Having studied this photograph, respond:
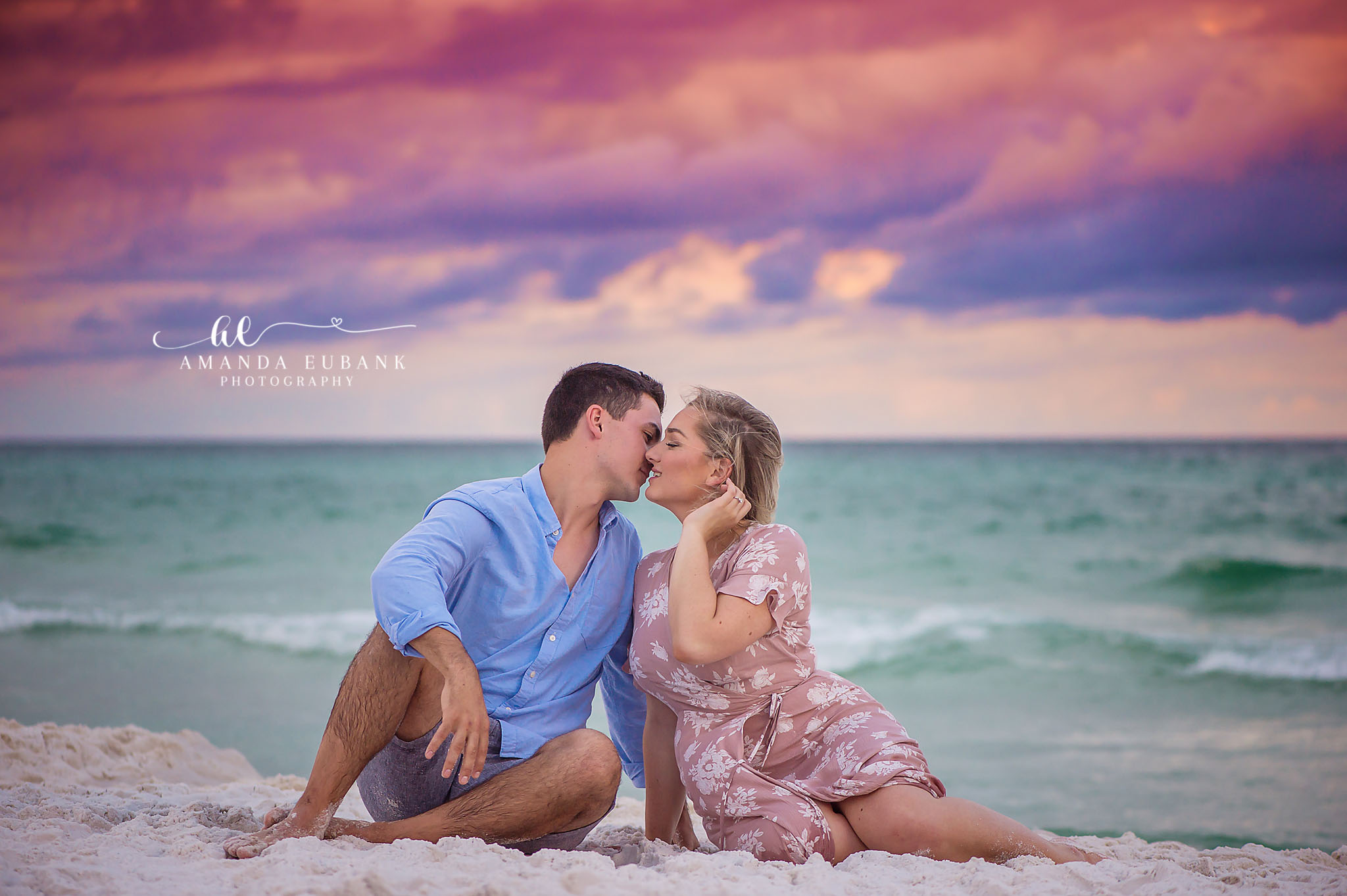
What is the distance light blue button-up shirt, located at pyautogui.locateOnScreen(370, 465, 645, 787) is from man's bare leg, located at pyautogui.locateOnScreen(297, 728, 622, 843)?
120 mm

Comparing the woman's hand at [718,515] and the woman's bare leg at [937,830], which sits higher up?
the woman's hand at [718,515]

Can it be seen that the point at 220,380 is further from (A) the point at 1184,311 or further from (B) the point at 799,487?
(A) the point at 1184,311

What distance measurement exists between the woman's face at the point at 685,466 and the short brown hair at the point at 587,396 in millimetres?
214

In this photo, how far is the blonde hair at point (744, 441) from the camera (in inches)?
120

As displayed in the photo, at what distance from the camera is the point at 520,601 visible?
293 centimetres

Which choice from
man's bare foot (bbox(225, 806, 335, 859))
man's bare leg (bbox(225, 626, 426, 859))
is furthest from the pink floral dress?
man's bare foot (bbox(225, 806, 335, 859))

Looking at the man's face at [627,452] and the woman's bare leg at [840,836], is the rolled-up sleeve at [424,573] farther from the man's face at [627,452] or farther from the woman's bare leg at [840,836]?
the woman's bare leg at [840,836]

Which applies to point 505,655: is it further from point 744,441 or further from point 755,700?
point 744,441

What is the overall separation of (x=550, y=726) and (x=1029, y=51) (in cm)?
1506

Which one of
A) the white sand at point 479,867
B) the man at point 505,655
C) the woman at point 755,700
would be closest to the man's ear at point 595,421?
the man at point 505,655

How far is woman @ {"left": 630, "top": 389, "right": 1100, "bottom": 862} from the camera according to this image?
9.14 feet

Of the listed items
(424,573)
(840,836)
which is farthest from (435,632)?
(840,836)

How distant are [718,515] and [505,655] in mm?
825

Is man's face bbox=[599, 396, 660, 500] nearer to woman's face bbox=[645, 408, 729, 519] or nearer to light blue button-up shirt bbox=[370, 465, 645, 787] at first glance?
woman's face bbox=[645, 408, 729, 519]
